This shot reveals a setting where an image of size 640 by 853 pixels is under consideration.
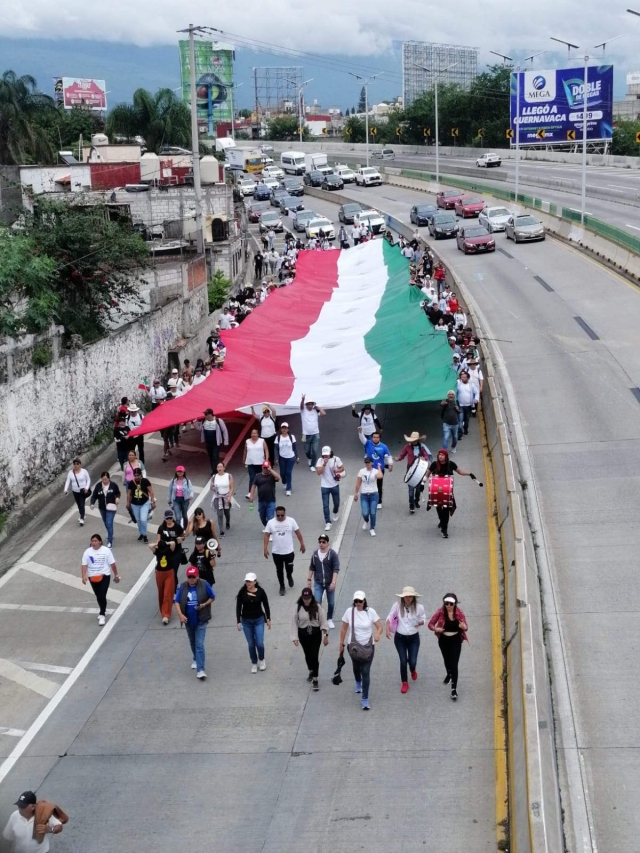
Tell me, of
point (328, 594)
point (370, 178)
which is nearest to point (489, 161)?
point (370, 178)

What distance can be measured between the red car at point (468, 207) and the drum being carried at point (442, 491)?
42917 mm

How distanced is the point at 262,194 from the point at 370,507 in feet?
210

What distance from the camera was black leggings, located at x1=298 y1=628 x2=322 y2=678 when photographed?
12188 mm

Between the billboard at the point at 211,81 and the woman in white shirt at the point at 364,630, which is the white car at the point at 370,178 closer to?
the billboard at the point at 211,81

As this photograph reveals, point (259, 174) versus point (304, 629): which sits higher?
point (259, 174)

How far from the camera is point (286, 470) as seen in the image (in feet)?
62.6

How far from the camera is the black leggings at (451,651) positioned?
460 inches

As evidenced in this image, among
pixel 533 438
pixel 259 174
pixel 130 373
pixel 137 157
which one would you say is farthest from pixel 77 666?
pixel 259 174

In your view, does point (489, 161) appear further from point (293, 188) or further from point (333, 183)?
point (293, 188)

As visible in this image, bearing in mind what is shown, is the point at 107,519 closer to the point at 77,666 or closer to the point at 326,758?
the point at 77,666

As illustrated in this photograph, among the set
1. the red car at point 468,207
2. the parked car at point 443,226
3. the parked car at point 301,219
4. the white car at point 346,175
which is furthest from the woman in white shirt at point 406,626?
the white car at point 346,175

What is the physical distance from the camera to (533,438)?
2083 cm

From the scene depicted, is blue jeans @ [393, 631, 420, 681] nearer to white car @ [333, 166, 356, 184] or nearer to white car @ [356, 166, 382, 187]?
white car @ [356, 166, 382, 187]

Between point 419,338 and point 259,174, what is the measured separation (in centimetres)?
7868
